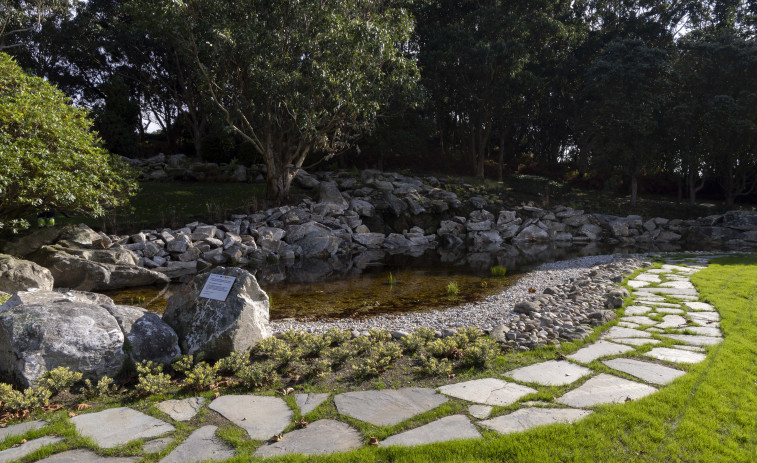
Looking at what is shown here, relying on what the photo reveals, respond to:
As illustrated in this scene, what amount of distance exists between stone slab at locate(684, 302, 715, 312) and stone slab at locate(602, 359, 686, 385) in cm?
295

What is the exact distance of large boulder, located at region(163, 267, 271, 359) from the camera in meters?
5.09

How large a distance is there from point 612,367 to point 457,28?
74.6 feet

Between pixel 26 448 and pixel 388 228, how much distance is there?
1738cm

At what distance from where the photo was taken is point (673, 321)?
6.11 meters

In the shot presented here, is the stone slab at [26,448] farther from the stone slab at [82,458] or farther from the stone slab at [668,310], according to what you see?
the stone slab at [668,310]

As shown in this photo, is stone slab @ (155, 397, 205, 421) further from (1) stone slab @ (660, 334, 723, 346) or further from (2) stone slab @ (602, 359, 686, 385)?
(1) stone slab @ (660, 334, 723, 346)

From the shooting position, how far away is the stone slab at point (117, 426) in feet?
10.9

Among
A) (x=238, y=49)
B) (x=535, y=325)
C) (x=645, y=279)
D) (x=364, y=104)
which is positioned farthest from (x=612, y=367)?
(x=238, y=49)

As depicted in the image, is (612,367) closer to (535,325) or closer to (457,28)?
(535,325)

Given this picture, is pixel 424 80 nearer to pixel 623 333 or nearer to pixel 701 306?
pixel 701 306

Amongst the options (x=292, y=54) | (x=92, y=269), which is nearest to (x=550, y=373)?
(x=92, y=269)

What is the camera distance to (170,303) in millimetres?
5578

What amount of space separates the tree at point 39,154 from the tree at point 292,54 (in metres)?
4.64

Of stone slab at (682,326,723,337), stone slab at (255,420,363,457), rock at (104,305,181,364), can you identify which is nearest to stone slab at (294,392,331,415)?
stone slab at (255,420,363,457)
